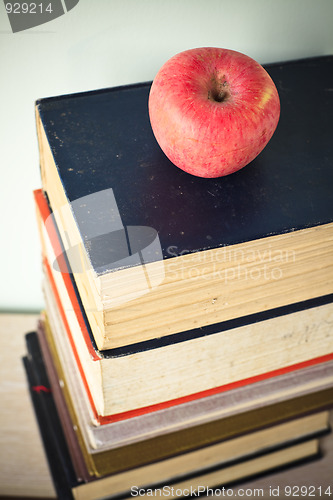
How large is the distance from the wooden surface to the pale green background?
0.44 meters

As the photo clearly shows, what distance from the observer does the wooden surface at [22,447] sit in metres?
0.71

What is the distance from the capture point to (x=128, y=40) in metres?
0.54

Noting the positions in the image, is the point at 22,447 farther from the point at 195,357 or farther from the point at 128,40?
the point at 128,40

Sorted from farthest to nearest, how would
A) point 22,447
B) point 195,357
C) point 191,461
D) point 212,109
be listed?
point 22,447
point 191,461
point 195,357
point 212,109

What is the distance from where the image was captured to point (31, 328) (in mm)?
893

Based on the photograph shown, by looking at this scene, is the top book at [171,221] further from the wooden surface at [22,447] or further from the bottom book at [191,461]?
the wooden surface at [22,447]

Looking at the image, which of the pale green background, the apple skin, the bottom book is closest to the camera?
the apple skin

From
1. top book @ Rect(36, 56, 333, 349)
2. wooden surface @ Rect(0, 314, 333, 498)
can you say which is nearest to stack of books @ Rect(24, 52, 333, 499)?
top book @ Rect(36, 56, 333, 349)

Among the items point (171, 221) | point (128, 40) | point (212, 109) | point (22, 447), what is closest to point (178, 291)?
point (171, 221)

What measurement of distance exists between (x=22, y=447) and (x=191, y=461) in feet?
1.21

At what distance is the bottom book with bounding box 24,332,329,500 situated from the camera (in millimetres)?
619

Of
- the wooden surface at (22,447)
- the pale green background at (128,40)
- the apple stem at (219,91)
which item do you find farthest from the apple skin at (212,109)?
the wooden surface at (22,447)

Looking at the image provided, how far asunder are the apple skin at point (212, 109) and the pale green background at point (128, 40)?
0.15 metres

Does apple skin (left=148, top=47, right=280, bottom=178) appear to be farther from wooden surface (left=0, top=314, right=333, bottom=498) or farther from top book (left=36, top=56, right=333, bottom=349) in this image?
wooden surface (left=0, top=314, right=333, bottom=498)
